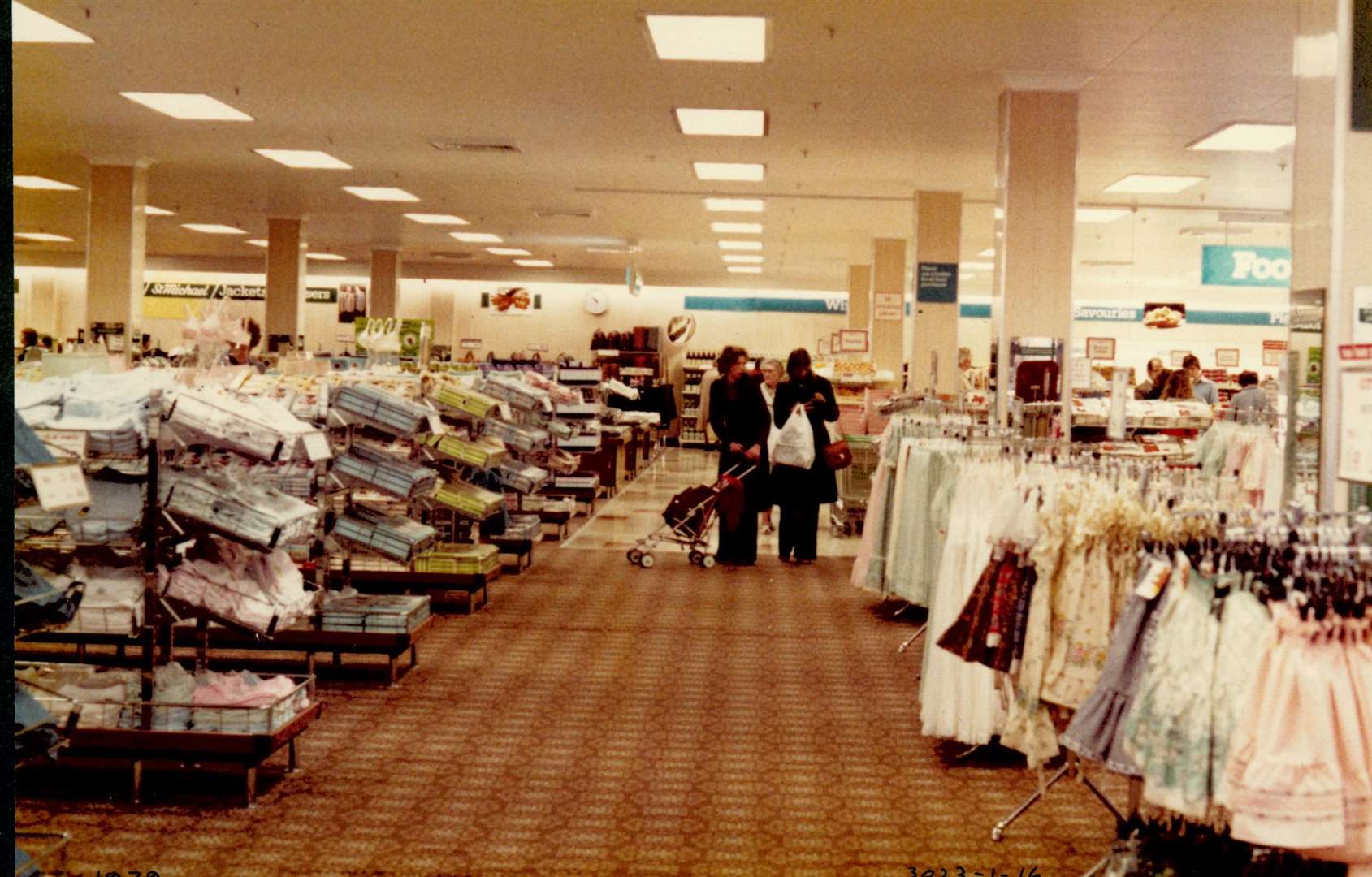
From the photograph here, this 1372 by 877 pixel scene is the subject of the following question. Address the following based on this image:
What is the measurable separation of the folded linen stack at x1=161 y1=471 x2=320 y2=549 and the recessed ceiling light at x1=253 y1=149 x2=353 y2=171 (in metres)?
8.90

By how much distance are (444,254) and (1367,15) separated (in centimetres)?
2294

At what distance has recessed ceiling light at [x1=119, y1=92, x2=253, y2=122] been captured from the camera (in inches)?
417

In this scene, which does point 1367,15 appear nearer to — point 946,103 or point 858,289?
point 946,103

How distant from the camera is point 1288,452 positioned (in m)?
3.90

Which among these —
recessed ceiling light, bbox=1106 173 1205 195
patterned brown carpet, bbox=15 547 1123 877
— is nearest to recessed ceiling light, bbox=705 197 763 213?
recessed ceiling light, bbox=1106 173 1205 195

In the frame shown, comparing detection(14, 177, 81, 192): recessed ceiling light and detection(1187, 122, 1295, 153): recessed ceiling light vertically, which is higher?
detection(14, 177, 81, 192): recessed ceiling light

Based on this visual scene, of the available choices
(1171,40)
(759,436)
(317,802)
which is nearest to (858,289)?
(759,436)

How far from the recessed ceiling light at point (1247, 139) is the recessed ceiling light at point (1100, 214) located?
388cm

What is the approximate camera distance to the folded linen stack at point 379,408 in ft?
22.0

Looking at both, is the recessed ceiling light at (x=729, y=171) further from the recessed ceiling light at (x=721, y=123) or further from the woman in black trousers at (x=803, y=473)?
the woman in black trousers at (x=803, y=473)

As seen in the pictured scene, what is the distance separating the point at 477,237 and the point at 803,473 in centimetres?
1231

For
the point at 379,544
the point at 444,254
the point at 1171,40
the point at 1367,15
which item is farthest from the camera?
the point at 444,254

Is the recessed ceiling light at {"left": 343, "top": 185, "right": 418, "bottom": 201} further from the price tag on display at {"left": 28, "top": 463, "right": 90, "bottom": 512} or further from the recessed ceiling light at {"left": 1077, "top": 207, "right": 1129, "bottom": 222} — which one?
the price tag on display at {"left": 28, "top": 463, "right": 90, "bottom": 512}

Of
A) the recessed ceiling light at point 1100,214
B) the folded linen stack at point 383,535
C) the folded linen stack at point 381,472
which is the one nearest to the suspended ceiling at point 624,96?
the recessed ceiling light at point 1100,214
